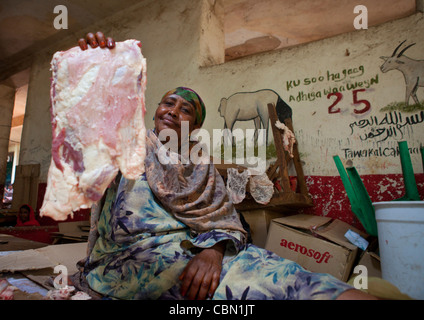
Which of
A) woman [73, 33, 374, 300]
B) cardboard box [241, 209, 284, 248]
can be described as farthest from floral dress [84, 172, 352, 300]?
→ cardboard box [241, 209, 284, 248]

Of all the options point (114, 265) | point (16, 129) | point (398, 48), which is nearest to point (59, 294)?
point (114, 265)

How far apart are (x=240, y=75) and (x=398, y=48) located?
1.35 m

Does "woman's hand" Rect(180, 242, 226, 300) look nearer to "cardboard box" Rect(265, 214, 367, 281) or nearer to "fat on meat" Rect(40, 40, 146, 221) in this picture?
"fat on meat" Rect(40, 40, 146, 221)

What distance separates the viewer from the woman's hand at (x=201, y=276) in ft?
3.36

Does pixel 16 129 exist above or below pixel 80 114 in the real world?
above

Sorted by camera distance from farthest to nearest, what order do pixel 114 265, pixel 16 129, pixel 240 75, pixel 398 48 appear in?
1. pixel 16 129
2. pixel 240 75
3. pixel 398 48
4. pixel 114 265

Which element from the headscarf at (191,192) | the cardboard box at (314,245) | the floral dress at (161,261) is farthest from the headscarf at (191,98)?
the cardboard box at (314,245)

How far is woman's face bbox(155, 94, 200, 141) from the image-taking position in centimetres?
158

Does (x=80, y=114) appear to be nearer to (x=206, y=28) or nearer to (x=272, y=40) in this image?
(x=206, y=28)

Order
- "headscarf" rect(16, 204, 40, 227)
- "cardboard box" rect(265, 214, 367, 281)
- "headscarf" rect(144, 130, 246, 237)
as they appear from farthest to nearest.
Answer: "headscarf" rect(16, 204, 40, 227) → "cardboard box" rect(265, 214, 367, 281) → "headscarf" rect(144, 130, 246, 237)

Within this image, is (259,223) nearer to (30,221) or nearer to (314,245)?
(314,245)

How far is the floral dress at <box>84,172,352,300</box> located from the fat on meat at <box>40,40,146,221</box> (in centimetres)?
38

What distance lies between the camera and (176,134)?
1.56m

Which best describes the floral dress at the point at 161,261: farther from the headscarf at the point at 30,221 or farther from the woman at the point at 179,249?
the headscarf at the point at 30,221
